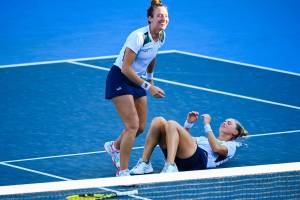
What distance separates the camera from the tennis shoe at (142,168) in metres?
13.3

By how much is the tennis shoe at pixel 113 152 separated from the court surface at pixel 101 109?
109mm

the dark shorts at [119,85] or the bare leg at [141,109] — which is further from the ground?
the dark shorts at [119,85]

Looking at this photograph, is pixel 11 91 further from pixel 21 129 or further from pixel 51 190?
pixel 51 190

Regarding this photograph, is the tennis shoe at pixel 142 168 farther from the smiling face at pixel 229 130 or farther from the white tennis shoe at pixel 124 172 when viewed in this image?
the smiling face at pixel 229 130

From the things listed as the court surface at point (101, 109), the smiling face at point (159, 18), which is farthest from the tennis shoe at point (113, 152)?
the smiling face at point (159, 18)

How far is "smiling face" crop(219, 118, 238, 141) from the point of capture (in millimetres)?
13828

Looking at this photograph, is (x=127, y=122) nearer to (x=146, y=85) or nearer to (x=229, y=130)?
(x=146, y=85)

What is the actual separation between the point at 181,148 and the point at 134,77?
1.17 m

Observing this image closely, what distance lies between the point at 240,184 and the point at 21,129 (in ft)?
13.6

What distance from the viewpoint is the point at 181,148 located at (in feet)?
43.9

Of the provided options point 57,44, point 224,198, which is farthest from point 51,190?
point 57,44

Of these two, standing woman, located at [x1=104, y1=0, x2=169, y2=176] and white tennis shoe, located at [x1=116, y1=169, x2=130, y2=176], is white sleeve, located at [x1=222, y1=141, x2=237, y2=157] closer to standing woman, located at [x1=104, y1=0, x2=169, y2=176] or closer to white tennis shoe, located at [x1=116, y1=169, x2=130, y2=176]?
standing woman, located at [x1=104, y1=0, x2=169, y2=176]

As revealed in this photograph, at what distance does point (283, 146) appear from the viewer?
14.6 metres

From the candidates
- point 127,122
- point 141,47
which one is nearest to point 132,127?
point 127,122
